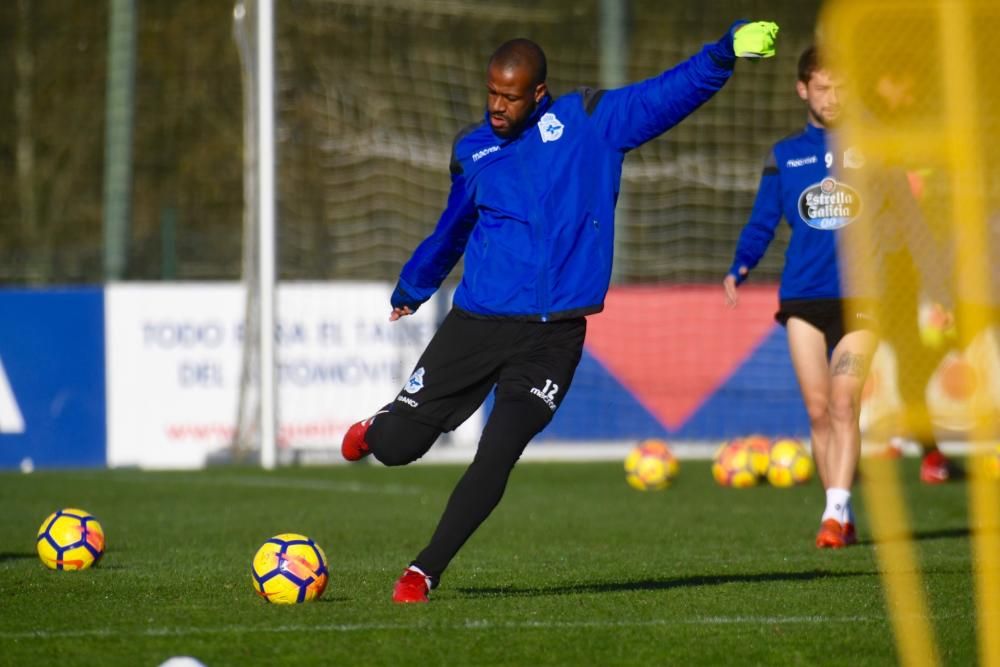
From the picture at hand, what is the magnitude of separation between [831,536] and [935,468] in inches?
194

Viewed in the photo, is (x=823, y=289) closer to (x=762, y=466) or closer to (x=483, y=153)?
(x=483, y=153)

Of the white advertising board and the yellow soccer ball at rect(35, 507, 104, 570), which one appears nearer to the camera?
the yellow soccer ball at rect(35, 507, 104, 570)

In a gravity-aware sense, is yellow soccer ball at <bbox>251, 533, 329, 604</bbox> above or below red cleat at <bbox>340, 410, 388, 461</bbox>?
below

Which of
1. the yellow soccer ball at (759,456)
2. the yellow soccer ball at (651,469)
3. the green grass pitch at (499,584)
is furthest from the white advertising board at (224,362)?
the yellow soccer ball at (759,456)

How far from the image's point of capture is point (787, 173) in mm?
9445

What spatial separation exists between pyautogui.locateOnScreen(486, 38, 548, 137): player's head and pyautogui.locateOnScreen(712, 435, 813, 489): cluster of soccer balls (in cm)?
720

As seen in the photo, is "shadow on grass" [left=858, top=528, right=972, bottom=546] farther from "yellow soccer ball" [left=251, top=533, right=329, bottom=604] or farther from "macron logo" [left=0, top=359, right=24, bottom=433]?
"macron logo" [left=0, top=359, right=24, bottom=433]

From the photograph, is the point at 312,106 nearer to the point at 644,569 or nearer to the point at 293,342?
the point at 293,342

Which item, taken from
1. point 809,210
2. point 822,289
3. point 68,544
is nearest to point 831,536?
point 822,289

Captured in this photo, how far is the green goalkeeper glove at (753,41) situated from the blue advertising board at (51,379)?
10.5 m

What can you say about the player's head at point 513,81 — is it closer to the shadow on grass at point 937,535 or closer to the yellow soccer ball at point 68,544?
the yellow soccer ball at point 68,544

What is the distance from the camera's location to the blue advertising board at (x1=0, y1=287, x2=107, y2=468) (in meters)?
15.6

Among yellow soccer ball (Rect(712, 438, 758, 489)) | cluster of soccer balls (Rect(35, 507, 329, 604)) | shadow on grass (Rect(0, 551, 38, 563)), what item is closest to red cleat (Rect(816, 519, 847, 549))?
cluster of soccer balls (Rect(35, 507, 329, 604))

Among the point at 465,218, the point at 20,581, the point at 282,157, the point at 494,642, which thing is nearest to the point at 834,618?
the point at 494,642
